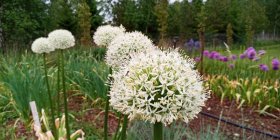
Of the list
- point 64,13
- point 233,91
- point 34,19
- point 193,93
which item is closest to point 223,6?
point 64,13

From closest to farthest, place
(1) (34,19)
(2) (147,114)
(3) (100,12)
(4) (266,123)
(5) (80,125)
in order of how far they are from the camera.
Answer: (2) (147,114), (5) (80,125), (4) (266,123), (1) (34,19), (3) (100,12)

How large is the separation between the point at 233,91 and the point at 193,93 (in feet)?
16.0

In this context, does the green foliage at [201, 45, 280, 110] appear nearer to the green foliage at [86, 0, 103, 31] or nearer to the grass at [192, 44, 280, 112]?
the grass at [192, 44, 280, 112]

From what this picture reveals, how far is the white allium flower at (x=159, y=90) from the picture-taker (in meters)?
1.37

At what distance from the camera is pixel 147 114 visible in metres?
1.36

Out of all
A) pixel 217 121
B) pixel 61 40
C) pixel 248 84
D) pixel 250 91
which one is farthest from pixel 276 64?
pixel 61 40

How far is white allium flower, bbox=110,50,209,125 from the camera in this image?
1.37 meters

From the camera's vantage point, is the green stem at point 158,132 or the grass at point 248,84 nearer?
the green stem at point 158,132

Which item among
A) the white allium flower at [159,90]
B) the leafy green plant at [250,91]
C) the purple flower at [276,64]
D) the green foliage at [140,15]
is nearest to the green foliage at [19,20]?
the green foliage at [140,15]

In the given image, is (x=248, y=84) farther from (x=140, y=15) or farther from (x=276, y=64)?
(x=140, y=15)

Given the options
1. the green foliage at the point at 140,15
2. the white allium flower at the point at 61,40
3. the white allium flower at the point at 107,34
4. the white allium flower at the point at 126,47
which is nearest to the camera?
the white allium flower at the point at 126,47

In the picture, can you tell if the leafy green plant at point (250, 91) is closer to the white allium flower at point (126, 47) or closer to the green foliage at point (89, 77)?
the green foliage at point (89, 77)

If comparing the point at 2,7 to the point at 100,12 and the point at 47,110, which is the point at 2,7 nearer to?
the point at 100,12

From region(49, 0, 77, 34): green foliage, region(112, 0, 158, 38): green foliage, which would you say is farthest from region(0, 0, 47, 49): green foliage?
region(112, 0, 158, 38): green foliage
